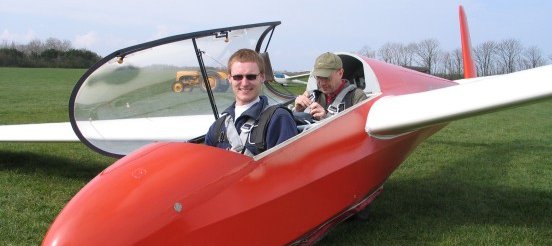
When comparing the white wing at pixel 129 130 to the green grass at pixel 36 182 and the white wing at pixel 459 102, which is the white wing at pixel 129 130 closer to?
the green grass at pixel 36 182

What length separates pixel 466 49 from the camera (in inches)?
405

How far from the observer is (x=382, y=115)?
4.41m

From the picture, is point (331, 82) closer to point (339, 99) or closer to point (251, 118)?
point (339, 99)

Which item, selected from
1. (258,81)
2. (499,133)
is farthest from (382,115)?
(499,133)

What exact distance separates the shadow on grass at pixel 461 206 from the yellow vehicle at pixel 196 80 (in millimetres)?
1835

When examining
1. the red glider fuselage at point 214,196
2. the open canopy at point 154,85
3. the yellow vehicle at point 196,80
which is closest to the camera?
the red glider fuselage at point 214,196

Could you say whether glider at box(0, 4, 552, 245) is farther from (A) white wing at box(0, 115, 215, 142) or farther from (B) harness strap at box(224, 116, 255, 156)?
(B) harness strap at box(224, 116, 255, 156)

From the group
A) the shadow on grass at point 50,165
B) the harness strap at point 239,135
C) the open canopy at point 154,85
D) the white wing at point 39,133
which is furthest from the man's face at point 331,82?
the shadow on grass at point 50,165

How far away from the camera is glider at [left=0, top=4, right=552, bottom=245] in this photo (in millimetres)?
2676

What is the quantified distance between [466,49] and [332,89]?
21.2 feet

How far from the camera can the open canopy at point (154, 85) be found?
4.63m

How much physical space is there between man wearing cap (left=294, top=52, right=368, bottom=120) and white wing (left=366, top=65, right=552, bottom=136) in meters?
0.25

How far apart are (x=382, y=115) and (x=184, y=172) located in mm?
2147

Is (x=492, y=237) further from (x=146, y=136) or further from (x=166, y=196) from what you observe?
(x=146, y=136)
